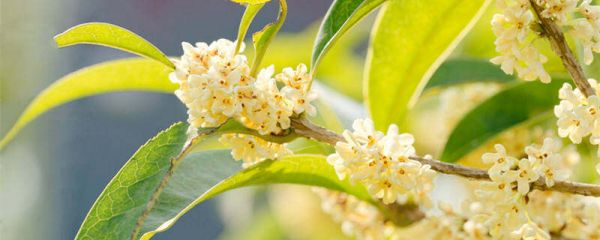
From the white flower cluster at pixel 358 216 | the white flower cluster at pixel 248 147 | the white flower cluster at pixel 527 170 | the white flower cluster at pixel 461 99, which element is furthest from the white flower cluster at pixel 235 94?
the white flower cluster at pixel 461 99

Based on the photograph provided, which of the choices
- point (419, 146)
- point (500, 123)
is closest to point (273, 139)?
point (500, 123)

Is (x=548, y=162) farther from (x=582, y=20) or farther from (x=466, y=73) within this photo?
(x=466, y=73)

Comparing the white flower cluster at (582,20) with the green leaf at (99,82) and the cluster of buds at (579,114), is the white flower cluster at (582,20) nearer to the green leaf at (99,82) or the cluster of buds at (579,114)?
the cluster of buds at (579,114)

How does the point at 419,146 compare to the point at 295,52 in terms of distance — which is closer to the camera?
the point at 419,146

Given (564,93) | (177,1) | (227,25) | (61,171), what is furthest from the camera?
(177,1)

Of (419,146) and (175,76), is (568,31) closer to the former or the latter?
(175,76)

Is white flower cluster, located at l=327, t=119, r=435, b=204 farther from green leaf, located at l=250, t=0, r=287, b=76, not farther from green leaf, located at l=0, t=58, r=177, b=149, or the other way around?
green leaf, located at l=0, t=58, r=177, b=149

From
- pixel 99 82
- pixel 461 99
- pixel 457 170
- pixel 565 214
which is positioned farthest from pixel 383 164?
pixel 461 99
